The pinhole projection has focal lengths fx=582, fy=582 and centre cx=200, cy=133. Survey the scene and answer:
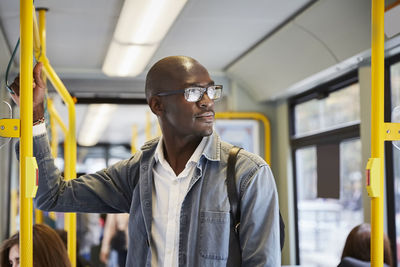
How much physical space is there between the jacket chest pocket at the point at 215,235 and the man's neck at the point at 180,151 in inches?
8.6

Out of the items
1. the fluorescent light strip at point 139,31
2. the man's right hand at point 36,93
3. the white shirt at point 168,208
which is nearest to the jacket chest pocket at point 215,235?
the white shirt at point 168,208

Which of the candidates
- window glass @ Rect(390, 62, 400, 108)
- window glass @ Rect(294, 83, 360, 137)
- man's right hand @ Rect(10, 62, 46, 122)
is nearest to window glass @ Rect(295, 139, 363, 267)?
window glass @ Rect(294, 83, 360, 137)

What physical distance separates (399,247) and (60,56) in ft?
12.1

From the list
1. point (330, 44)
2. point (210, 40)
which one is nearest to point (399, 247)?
point (330, 44)

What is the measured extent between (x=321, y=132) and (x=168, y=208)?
385 centimetres

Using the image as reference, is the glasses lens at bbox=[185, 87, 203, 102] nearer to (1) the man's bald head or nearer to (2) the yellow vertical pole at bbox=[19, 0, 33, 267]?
(1) the man's bald head

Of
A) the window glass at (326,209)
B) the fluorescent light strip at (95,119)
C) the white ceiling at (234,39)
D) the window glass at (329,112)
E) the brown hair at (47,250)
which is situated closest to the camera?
the brown hair at (47,250)

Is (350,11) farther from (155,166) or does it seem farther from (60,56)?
(60,56)

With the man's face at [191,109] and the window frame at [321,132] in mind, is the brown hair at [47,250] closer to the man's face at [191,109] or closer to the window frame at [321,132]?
the man's face at [191,109]

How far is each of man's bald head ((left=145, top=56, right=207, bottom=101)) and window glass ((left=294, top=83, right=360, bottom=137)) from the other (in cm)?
327

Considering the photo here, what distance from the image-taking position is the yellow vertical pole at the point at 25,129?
5.76 ft

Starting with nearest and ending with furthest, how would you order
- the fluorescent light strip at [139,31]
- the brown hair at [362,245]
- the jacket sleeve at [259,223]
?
1. the jacket sleeve at [259,223]
2. the brown hair at [362,245]
3. the fluorescent light strip at [139,31]

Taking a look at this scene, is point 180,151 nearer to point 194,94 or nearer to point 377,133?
point 194,94

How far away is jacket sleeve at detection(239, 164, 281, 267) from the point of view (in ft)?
5.68
